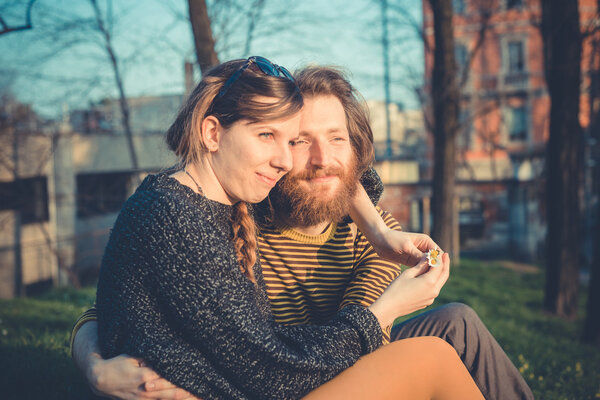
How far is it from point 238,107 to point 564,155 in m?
6.52

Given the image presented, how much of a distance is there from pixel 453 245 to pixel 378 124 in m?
19.0

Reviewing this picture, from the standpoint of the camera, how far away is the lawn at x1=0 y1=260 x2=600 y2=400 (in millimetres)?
2838

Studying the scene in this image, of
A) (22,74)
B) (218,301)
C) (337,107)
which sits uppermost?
(22,74)

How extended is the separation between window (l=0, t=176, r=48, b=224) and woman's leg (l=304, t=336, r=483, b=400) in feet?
45.0

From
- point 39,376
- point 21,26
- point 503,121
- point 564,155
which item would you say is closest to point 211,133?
point 39,376

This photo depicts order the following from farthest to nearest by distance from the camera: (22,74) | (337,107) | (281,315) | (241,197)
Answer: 1. (22,74)
2. (337,107)
3. (281,315)
4. (241,197)

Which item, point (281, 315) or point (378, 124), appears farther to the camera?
point (378, 124)

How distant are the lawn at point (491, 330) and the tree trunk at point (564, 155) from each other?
66 centimetres

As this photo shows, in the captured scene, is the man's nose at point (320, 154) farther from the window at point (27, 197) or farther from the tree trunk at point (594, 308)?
the window at point (27, 197)

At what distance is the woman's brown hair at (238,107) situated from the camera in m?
1.90

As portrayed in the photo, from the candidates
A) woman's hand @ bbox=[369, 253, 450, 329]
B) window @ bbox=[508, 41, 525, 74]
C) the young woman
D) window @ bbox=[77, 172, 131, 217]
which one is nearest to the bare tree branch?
the young woman

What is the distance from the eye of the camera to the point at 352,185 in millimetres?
2656

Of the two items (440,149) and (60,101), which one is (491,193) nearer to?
(440,149)

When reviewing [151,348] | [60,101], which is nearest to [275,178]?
[151,348]
